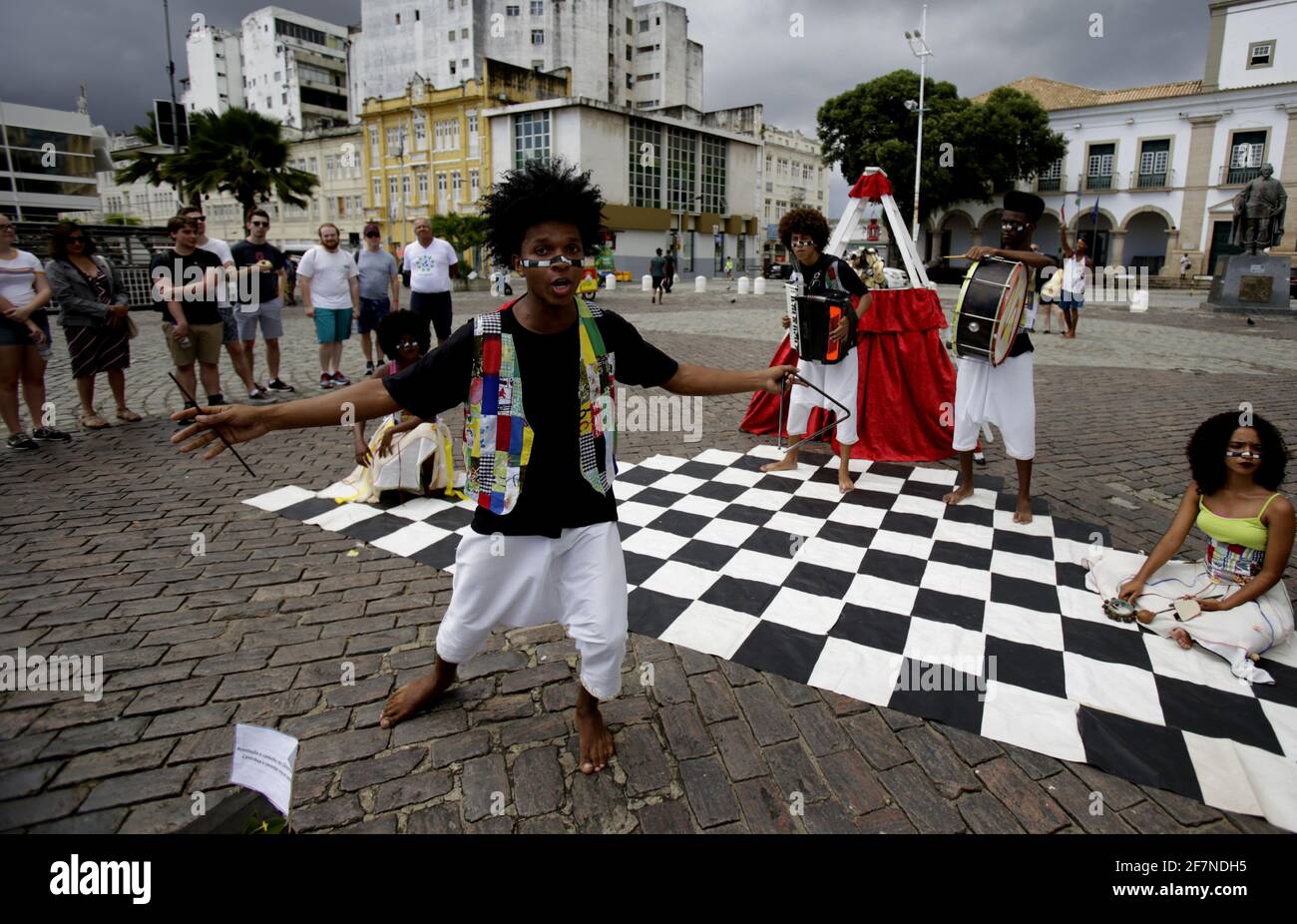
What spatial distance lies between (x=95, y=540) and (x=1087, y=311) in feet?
75.8

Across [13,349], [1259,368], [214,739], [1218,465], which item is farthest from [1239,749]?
[1259,368]

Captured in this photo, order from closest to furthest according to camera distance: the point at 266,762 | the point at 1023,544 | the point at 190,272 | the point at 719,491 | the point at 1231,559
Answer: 1. the point at 266,762
2. the point at 1231,559
3. the point at 1023,544
4. the point at 719,491
5. the point at 190,272

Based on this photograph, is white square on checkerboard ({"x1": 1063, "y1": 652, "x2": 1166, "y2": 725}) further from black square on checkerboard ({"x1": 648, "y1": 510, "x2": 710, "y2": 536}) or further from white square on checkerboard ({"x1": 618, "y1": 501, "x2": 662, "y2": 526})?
white square on checkerboard ({"x1": 618, "y1": 501, "x2": 662, "y2": 526})

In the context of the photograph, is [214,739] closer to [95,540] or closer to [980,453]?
[95,540]

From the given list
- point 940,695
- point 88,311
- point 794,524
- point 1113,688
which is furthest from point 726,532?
point 88,311

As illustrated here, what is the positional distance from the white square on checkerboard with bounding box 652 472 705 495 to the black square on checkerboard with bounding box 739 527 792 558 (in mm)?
920

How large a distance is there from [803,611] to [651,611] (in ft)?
2.50

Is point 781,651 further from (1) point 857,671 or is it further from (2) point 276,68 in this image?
(2) point 276,68

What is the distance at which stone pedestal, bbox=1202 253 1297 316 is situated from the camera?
19219mm

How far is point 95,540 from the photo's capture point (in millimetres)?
4484

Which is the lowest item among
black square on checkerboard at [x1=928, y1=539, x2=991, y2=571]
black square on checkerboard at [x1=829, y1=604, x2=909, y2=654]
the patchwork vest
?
black square on checkerboard at [x1=829, y1=604, x2=909, y2=654]

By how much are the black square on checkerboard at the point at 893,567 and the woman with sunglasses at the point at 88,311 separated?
7.21 m

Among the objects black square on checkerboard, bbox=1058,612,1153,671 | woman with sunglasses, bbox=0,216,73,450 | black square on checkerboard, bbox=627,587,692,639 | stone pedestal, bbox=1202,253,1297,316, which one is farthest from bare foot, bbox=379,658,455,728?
stone pedestal, bbox=1202,253,1297,316

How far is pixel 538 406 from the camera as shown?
2408 millimetres
